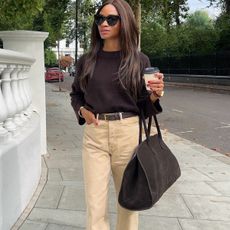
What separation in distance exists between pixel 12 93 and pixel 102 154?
6.02 ft

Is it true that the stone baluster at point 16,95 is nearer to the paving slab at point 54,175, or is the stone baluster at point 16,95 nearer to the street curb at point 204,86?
the paving slab at point 54,175

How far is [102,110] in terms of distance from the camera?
132 inches

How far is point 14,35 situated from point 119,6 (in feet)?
13.0

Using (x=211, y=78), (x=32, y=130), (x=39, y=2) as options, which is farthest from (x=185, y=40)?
(x=32, y=130)

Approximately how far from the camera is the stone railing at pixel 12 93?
4.37m

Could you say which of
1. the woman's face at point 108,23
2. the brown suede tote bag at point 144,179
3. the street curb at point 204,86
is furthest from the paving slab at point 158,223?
the street curb at point 204,86

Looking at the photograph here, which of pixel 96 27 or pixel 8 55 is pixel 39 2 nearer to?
pixel 8 55

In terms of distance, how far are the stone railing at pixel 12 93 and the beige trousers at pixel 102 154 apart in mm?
1110

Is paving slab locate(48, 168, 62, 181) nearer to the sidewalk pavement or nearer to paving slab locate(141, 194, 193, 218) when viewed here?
the sidewalk pavement

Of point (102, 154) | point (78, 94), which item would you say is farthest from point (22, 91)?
point (102, 154)

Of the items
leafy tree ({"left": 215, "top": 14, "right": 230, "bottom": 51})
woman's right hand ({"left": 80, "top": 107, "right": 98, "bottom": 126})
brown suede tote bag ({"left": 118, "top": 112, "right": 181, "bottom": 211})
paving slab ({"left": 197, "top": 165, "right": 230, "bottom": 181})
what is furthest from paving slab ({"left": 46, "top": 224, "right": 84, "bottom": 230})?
leafy tree ({"left": 215, "top": 14, "right": 230, "bottom": 51})

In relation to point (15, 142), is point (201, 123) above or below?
below

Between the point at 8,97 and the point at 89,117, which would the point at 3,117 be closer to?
the point at 8,97

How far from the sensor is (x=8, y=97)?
466cm
